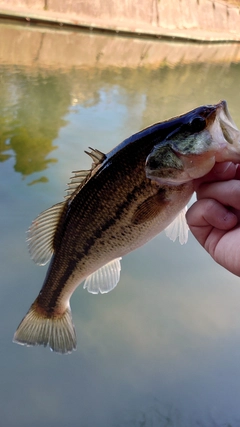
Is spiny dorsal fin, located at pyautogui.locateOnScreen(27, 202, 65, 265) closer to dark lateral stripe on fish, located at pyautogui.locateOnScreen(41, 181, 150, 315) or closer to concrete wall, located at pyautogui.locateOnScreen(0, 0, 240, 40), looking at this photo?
dark lateral stripe on fish, located at pyautogui.locateOnScreen(41, 181, 150, 315)

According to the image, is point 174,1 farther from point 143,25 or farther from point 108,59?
point 108,59

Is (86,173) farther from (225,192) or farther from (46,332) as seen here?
(46,332)

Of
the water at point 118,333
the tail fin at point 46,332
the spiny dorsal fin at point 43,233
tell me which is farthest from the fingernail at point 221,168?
the water at point 118,333

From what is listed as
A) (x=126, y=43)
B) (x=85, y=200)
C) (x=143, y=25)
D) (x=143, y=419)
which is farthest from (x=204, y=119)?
(x=143, y=25)

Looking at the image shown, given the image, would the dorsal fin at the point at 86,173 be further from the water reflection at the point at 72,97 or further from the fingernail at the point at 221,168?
the water reflection at the point at 72,97

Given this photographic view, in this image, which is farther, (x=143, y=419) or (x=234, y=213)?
(x=143, y=419)

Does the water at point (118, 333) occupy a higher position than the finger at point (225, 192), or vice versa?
the finger at point (225, 192)

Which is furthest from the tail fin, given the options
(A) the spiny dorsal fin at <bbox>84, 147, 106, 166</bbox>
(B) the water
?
(A) the spiny dorsal fin at <bbox>84, 147, 106, 166</bbox>
